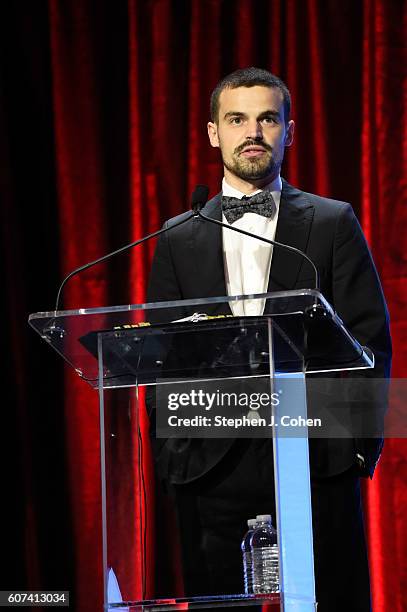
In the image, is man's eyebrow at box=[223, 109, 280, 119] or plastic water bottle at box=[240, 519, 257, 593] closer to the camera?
plastic water bottle at box=[240, 519, 257, 593]

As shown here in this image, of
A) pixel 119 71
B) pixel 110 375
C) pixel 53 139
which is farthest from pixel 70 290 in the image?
pixel 110 375

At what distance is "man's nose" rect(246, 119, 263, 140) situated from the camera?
8.55 feet

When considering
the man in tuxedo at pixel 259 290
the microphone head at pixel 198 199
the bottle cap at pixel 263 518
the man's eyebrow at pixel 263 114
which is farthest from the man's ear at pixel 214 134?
the bottle cap at pixel 263 518

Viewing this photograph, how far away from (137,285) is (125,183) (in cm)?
39

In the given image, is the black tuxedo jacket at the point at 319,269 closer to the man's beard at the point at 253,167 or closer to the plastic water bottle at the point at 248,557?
the man's beard at the point at 253,167

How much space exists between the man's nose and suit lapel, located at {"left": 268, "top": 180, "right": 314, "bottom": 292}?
151 millimetres

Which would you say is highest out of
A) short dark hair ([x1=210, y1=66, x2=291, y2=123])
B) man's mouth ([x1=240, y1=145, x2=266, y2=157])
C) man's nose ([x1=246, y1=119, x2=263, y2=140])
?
short dark hair ([x1=210, y1=66, x2=291, y2=123])

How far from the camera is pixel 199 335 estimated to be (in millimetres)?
1886

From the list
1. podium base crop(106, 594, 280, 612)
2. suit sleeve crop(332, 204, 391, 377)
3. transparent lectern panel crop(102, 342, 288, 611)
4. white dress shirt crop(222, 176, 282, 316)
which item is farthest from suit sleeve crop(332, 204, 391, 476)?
podium base crop(106, 594, 280, 612)

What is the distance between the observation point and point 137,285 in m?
3.74

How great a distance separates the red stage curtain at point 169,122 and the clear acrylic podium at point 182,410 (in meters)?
1.64

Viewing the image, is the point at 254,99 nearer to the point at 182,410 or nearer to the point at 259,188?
the point at 259,188

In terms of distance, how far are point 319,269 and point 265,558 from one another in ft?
2.79

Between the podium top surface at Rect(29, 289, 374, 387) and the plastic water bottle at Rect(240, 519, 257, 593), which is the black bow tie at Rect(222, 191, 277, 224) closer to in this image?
the podium top surface at Rect(29, 289, 374, 387)
